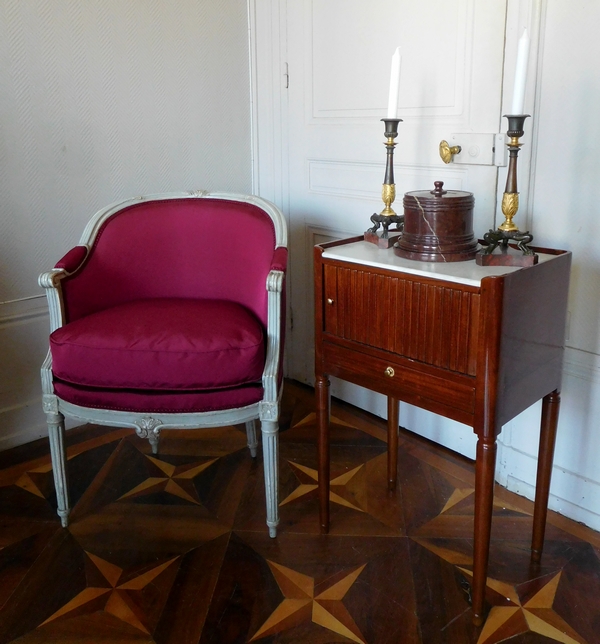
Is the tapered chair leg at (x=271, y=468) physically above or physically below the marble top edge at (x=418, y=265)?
below

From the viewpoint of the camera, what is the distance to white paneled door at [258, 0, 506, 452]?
173 cm

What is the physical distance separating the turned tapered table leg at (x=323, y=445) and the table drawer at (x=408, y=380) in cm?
5

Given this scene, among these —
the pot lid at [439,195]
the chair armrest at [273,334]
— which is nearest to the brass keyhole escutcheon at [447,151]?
the pot lid at [439,195]

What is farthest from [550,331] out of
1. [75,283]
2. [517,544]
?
[75,283]

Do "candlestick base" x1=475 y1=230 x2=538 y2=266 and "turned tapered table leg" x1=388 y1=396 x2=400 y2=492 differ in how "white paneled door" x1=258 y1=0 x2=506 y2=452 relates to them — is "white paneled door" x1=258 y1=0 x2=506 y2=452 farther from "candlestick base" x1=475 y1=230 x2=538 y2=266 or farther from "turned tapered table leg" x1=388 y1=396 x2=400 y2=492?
"candlestick base" x1=475 y1=230 x2=538 y2=266

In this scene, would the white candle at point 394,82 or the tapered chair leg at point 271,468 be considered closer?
the white candle at point 394,82

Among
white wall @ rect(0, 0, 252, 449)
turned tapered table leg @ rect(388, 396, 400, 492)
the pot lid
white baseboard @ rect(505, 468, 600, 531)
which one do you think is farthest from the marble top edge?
white wall @ rect(0, 0, 252, 449)

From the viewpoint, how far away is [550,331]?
1.37 m

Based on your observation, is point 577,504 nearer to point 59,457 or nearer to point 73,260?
point 59,457

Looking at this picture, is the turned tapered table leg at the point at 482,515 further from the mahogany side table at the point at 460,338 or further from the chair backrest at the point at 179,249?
the chair backrest at the point at 179,249

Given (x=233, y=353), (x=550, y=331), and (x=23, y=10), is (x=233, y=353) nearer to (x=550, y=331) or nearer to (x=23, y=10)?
(x=550, y=331)

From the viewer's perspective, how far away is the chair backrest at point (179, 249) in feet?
5.97

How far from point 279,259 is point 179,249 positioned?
427 millimetres

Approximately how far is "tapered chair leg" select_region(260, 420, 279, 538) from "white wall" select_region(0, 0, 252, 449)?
1021 mm
